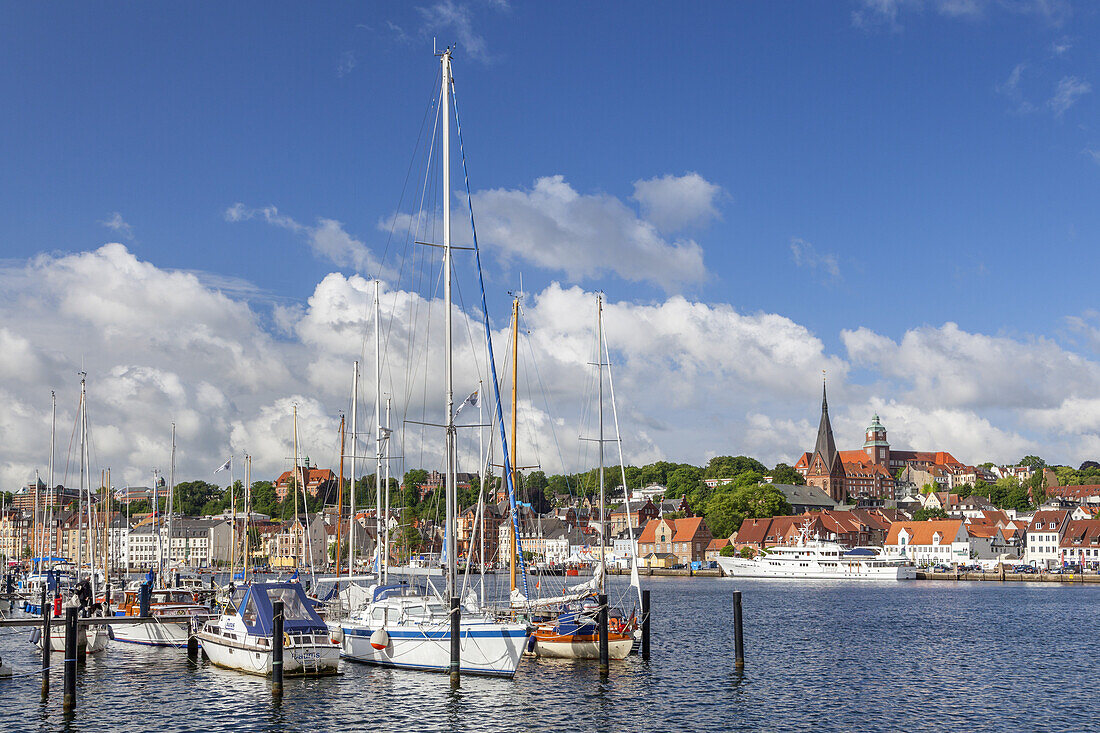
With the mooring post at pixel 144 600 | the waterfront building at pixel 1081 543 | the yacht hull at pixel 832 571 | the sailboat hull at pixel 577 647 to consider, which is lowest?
the yacht hull at pixel 832 571

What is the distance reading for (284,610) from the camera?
4206 cm

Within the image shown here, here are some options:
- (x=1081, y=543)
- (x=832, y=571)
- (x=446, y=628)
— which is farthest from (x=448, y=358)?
(x=1081, y=543)

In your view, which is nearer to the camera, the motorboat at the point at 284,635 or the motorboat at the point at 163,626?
the motorboat at the point at 284,635

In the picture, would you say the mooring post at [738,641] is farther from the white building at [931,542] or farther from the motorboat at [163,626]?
the white building at [931,542]

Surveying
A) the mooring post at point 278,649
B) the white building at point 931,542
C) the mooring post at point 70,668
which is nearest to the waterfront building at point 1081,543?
the white building at point 931,542

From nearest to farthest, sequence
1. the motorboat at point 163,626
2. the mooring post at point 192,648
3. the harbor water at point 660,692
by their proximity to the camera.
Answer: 1. the harbor water at point 660,692
2. the mooring post at point 192,648
3. the motorboat at point 163,626

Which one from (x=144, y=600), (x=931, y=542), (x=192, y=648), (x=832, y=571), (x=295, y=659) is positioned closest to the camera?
(x=295, y=659)

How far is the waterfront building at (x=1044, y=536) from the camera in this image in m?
188

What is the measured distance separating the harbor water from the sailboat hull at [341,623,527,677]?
0.58 metres

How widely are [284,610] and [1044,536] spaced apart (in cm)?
17969

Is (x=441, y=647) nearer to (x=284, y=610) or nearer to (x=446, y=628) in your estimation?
(x=446, y=628)

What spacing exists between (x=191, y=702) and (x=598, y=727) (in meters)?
15.2

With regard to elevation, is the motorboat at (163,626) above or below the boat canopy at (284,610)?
below

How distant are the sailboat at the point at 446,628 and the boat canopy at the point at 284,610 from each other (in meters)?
2.63
